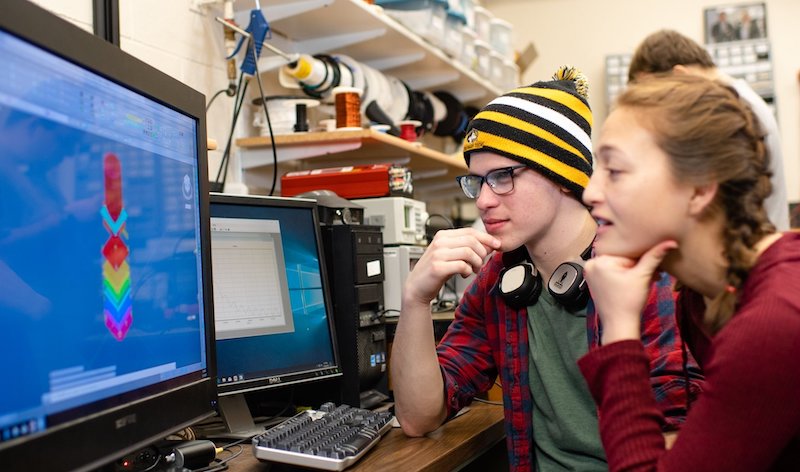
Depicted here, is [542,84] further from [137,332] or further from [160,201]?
[137,332]

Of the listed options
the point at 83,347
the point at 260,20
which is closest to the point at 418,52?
the point at 260,20

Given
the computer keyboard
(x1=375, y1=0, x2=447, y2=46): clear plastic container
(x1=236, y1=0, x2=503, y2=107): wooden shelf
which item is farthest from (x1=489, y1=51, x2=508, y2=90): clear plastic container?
the computer keyboard

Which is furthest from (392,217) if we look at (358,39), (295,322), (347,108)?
(358,39)

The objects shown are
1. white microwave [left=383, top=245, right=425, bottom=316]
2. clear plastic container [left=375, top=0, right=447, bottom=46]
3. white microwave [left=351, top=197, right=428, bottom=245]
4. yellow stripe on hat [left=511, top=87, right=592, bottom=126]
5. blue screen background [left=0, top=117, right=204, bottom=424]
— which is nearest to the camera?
blue screen background [left=0, top=117, right=204, bottom=424]

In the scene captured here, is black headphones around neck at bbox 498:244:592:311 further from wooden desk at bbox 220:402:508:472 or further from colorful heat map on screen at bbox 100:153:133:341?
colorful heat map on screen at bbox 100:153:133:341

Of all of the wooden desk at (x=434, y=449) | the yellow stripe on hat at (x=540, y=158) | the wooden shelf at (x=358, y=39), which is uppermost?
the wooden shelf at (x=358, y=39)

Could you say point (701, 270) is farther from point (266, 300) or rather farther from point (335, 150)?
point (335, 150)

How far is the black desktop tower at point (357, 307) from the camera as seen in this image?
4.87 ft

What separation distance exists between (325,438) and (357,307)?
42cm

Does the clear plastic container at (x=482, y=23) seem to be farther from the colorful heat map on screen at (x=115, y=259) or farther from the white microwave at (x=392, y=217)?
the colorful heat map on screen at (x=115, y=259)

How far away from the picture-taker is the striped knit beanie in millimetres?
1347

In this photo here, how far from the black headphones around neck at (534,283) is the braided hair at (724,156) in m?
0.44

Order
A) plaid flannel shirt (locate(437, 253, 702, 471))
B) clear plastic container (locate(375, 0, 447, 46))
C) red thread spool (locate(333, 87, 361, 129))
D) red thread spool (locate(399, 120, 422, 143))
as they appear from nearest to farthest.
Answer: plaid flannel shirt (locate(437, 253, 702, 471)), red thread spool (locate(333, 87, 361, 129)), red thread spool (locate(399, 120, 422, 143)), clear plastic container (locate(375, 0, 447, 46))

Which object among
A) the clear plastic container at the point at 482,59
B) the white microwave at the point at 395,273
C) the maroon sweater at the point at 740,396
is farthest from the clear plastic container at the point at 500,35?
the maroon sweater at the point at 740,396
